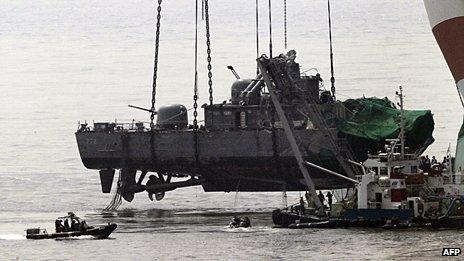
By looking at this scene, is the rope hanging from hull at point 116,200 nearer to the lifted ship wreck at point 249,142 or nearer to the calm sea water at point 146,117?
the lifted ship wreck at point 249,142

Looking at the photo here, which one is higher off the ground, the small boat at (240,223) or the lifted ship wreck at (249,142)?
the lifted ship wreck at (249,142)

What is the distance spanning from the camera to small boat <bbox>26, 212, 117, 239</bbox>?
73.9m

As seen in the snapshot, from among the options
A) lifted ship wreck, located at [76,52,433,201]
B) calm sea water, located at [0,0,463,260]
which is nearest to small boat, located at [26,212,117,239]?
calm sea water, located at [0,0,463,260]

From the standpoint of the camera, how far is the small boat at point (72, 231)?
2911 inches

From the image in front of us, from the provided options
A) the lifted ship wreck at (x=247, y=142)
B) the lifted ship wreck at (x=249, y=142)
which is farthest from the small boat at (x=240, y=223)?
the lifted ship wreck at (x=247, y=142)

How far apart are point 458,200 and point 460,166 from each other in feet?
16.6

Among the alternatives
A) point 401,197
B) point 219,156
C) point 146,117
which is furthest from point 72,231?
point 146,117

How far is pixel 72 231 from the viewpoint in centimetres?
7419

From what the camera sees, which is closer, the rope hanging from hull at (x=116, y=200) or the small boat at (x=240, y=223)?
the small boat at (x=240, y=223)

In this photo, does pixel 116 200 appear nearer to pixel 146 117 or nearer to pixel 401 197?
pixel 401 197

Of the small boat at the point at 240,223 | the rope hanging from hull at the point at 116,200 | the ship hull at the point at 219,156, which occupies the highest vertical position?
the ship hull at the point at 219,156

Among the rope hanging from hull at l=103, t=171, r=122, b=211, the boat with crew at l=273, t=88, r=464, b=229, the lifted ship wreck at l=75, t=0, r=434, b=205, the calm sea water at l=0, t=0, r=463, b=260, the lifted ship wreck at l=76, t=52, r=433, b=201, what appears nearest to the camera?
the calm sea water at l=0, t=0, r=463, b=260

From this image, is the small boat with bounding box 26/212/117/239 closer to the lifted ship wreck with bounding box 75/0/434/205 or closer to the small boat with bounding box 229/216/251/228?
the small boat with bounding box 229/216/251/228

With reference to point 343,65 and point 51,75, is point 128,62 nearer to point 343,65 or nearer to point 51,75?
point 51,75
